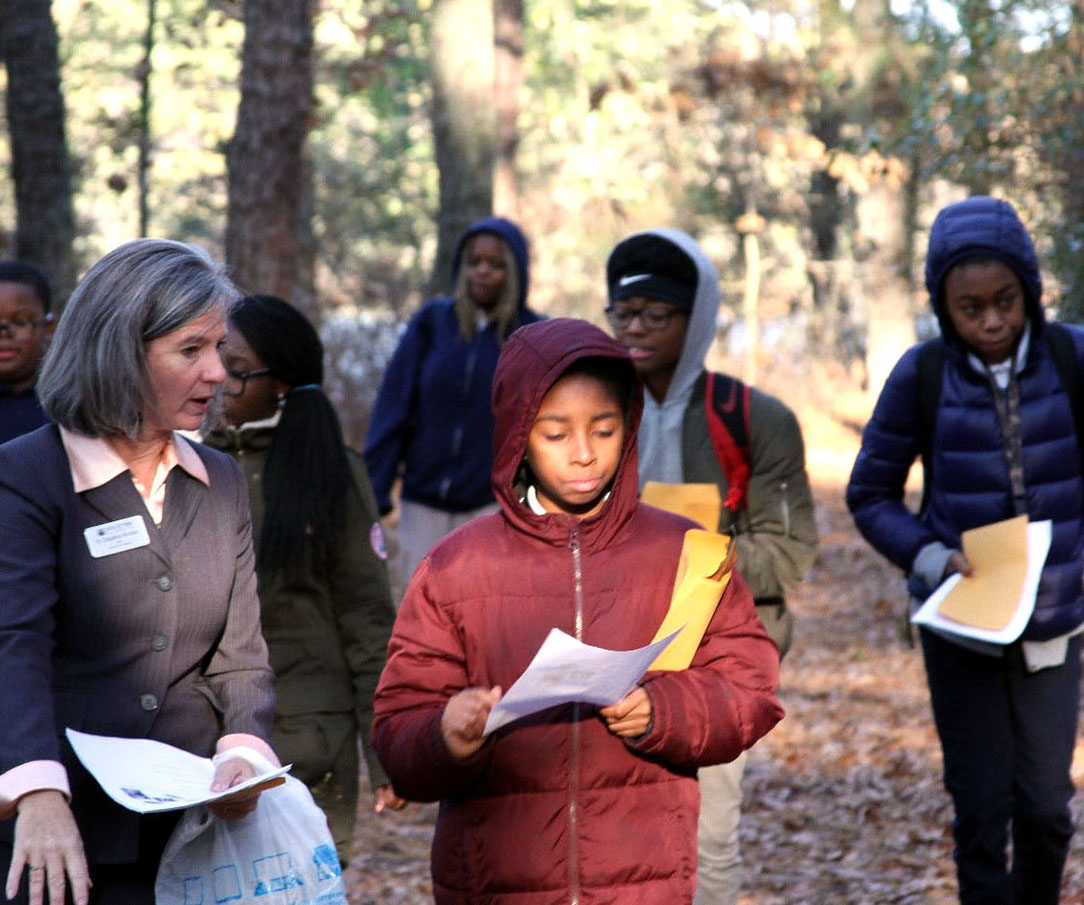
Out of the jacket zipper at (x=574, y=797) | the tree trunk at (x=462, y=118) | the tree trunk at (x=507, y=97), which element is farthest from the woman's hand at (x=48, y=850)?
the tree trunk at (x=507, y=97)

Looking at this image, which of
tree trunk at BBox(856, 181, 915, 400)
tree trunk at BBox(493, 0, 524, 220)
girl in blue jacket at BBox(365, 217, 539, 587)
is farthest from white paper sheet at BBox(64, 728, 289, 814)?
tree trunk at BBox(856, 181, 915, 400)

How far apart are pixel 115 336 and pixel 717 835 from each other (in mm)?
2819

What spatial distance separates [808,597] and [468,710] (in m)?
11.9

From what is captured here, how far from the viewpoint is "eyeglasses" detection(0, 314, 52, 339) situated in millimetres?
5422

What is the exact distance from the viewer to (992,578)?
16.4ft

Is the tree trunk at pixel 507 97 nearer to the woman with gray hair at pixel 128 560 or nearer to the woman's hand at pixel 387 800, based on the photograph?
the woman's hand at pixel 387 800

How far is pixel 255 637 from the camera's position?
348 cm

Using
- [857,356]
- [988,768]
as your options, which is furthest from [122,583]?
[857,356]

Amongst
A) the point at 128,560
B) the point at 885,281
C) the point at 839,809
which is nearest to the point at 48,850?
the point at 128,560

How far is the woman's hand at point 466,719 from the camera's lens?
3.10m

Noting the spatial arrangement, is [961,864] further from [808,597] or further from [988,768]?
[808,597]

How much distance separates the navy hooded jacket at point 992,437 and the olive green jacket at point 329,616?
173 cm

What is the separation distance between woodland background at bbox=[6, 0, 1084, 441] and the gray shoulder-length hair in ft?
19.6

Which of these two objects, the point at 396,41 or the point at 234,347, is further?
the point at 396,41
